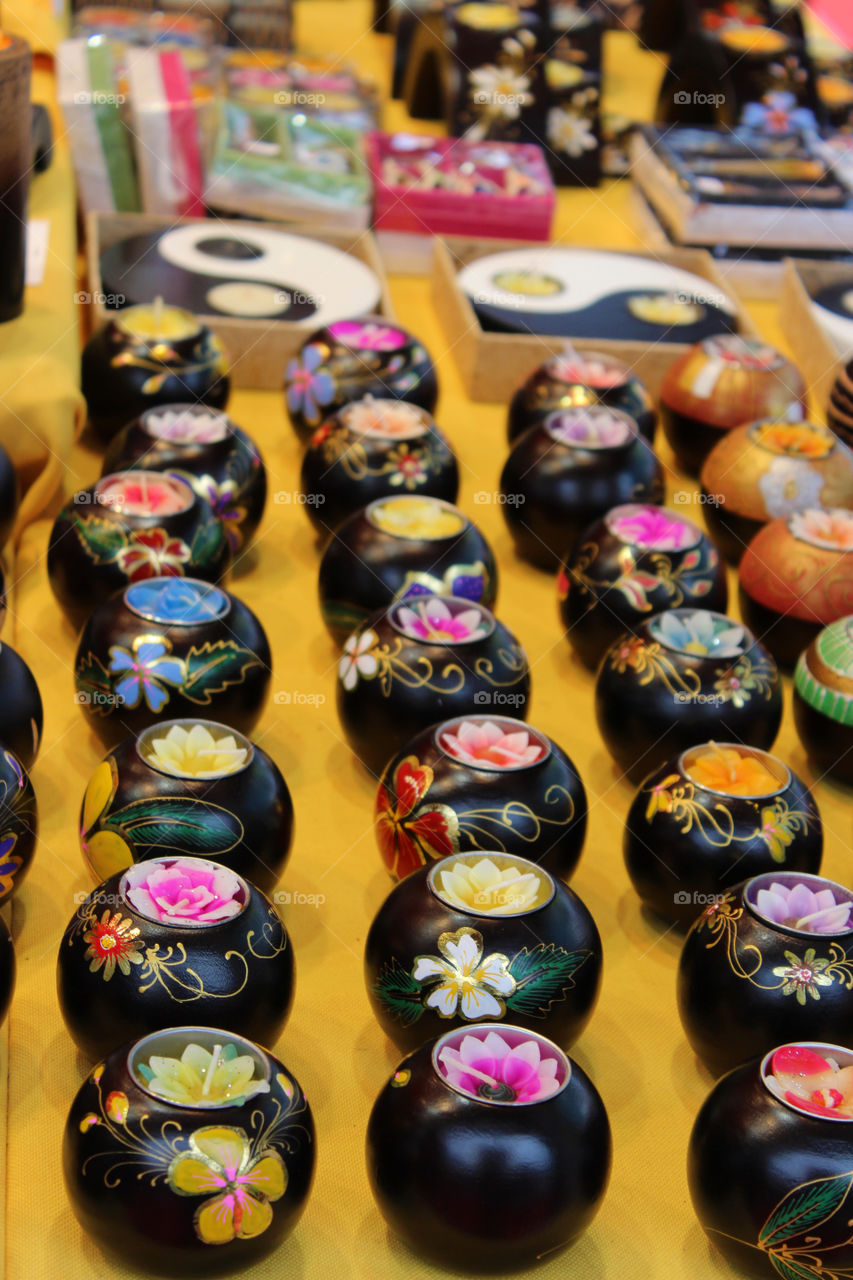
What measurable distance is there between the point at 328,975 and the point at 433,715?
29 centimetres

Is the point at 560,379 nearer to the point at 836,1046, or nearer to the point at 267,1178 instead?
the point at 836,1046

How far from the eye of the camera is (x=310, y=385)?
6.71ft

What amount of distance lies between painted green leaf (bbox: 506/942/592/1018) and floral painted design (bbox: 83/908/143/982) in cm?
29

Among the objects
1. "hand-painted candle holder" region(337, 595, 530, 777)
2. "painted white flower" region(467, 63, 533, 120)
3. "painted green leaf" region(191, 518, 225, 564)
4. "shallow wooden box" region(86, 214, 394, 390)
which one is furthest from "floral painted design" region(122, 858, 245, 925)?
"painted white flower" region(467, 63, 533, 120)

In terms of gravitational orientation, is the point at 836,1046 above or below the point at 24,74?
below

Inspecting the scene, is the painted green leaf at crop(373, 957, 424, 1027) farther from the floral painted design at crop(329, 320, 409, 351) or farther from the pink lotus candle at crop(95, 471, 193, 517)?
the floral painted design at crop(329, 320, 409, 351)

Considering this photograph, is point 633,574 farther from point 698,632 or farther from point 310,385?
point 310,385

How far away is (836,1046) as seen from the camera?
1.02 metres

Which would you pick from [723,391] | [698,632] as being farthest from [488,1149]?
[723,391]

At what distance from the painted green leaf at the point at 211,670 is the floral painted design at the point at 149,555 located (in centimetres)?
20

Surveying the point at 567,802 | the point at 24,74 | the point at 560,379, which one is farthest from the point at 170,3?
the point at 567,802

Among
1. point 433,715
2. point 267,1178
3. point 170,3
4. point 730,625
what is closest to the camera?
point 267,1178

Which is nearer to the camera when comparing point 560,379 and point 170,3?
point 560,379

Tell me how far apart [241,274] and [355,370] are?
1.68ft
